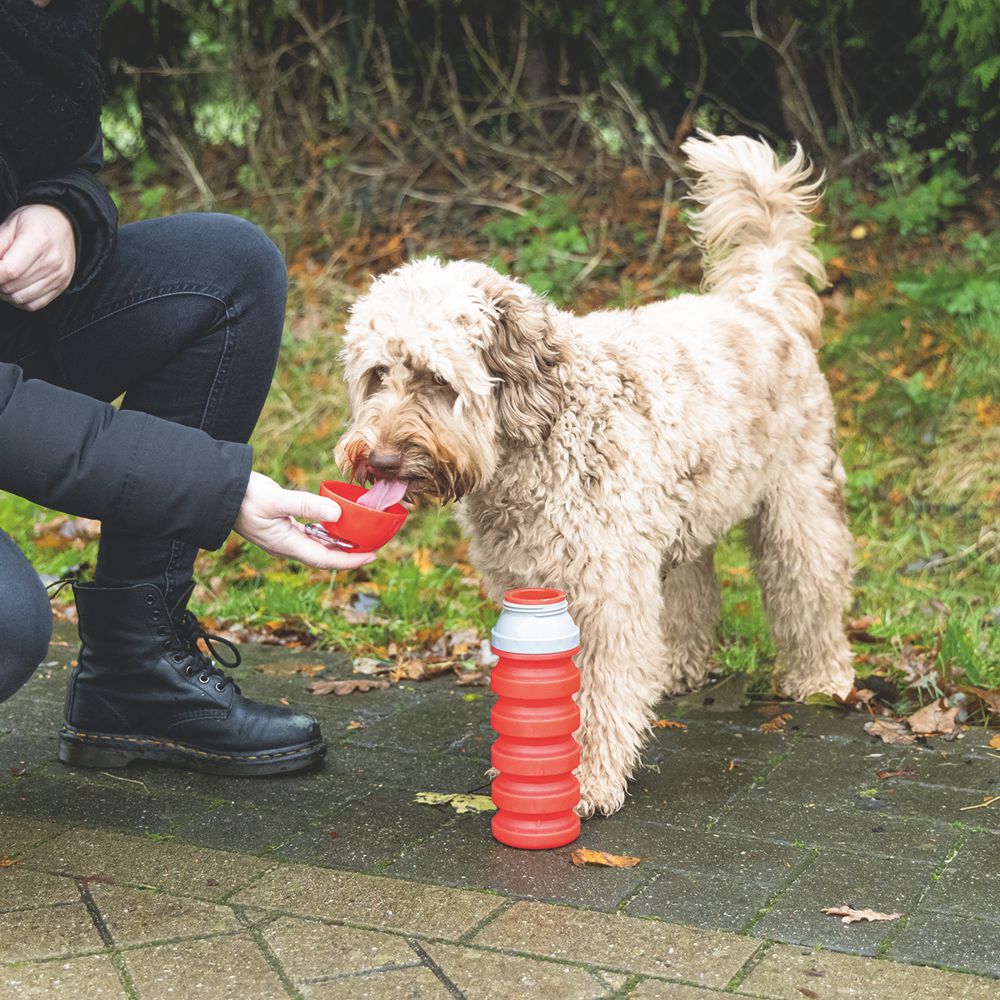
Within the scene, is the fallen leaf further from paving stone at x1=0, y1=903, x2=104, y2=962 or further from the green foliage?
the green foliage

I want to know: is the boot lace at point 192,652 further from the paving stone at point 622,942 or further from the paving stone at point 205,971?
the paving stone at point 622,942

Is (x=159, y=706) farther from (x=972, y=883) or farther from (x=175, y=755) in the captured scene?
(x=972, y=883)

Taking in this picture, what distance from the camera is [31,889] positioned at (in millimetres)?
2873

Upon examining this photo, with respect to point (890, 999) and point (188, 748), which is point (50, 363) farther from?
point (890, 999)

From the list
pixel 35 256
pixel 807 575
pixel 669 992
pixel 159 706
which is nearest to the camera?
pixel 669 992

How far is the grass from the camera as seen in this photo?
5.05 metres

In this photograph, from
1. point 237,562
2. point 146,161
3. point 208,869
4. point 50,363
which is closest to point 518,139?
point 146,161

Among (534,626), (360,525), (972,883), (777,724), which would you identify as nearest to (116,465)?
(360,525)

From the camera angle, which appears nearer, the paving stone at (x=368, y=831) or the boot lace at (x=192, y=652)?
the paving stone at (x=368, y=831)

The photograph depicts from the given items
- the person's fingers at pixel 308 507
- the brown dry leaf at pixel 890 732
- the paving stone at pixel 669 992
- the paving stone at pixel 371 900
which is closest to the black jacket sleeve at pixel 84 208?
the person's fingers at pixel 308 507

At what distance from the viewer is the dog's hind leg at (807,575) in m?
4.31

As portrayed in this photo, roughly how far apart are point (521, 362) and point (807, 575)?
153 centimetres

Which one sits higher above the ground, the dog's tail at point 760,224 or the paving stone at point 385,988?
the dog's tail at point 760,224

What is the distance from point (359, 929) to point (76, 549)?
4.12 m
